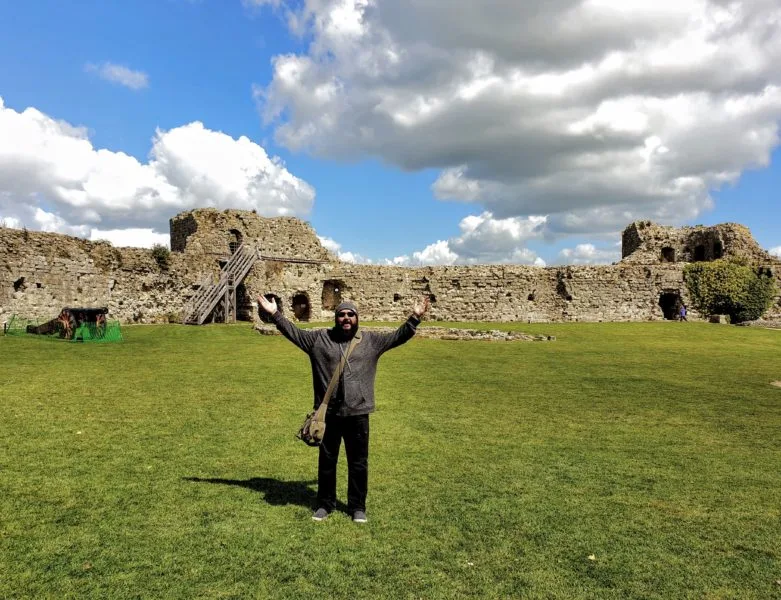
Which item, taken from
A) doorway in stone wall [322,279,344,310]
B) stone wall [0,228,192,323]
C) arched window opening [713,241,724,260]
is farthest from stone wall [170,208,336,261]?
arched window opening [713,241,724,260]

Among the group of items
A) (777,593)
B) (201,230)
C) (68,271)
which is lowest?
(777,593)

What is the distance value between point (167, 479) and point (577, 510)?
4516 millimetres

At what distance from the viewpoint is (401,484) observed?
6219 millimetres

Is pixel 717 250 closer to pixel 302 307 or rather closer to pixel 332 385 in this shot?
pixel 302 307

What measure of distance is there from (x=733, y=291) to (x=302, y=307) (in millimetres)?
28146

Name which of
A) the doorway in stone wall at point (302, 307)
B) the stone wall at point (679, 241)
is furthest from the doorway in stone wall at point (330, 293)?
the stone wall at point (679, 241)

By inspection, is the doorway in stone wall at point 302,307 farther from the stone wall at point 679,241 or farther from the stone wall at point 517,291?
the stone wall at point 679,241

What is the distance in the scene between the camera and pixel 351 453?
528 centimetres

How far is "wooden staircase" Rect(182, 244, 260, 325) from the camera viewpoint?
92.0ft

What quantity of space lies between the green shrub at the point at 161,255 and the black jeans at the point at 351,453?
86.4 ft

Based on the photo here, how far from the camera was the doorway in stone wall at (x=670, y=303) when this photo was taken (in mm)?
35938

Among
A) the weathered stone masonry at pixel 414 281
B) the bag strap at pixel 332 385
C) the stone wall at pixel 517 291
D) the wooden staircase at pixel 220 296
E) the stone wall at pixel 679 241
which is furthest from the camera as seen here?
the stone wall at pixel 679 241

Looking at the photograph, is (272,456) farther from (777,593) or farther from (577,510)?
(777,593)

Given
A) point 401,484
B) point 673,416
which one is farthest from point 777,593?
point 673,416
